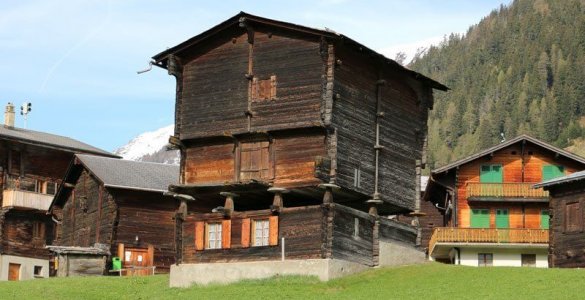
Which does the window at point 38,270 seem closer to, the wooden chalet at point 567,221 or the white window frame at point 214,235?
the white window frame at point 214,235

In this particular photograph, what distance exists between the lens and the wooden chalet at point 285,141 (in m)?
53.3

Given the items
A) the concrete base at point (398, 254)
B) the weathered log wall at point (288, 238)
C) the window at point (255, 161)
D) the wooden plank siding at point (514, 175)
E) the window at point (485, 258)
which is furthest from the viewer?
the wooden plank siding at point (514, 175)

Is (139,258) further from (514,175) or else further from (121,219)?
(514,175)

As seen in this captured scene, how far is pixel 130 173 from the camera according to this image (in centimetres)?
7169

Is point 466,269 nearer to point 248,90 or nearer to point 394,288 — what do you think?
point 394,288

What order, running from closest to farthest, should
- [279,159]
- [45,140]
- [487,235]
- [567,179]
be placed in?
[279,159], [567,179], [487,235], [45,140]

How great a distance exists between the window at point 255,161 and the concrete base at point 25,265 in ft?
90.0

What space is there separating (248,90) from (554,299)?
63.2 feet

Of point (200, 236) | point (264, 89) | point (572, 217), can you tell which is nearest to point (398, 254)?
point (200, 236)

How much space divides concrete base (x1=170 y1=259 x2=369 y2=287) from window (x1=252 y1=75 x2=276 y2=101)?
25.3ft

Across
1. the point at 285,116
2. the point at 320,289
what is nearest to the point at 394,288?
the point at 320,289

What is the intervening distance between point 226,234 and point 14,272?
2731 cm

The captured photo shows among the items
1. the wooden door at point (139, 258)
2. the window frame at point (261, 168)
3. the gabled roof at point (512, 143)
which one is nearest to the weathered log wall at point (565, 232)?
the gabled roof at point (512, 143)

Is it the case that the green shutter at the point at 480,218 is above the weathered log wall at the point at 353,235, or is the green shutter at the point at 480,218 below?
above
